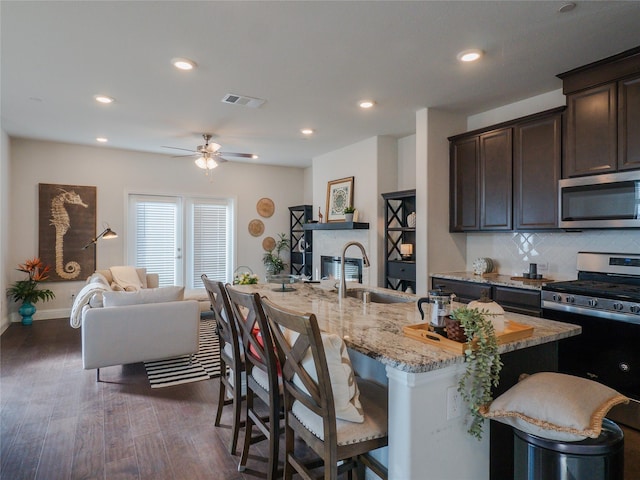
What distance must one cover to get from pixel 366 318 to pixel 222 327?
104 cm

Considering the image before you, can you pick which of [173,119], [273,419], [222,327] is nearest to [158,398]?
[222,327]

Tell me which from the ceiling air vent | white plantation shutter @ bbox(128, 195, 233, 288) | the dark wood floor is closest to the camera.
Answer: the dark wood floor

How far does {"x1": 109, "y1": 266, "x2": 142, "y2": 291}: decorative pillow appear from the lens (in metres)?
5.66

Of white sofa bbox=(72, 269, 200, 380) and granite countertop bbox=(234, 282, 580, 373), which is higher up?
granite countertop bbox=(234, 282, 580, 373)

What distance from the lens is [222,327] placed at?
2.57 m

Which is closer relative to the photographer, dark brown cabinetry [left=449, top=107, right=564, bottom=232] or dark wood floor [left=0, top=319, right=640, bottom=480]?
dark wood floor [left=0, top=319, right=640, bottom=480]

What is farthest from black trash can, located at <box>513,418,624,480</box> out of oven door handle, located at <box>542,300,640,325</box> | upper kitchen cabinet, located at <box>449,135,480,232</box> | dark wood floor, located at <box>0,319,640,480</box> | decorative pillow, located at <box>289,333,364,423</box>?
upper kitchen cabinet, located at <box>449,135,480,232</box>

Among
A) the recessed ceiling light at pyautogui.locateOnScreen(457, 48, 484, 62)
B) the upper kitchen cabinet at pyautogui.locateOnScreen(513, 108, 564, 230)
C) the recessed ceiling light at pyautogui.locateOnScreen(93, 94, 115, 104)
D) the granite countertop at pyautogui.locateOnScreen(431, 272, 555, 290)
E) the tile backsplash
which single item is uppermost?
the recessed ceiling light at pyautogui.locateOnScreen(93, 94, 115, 104)

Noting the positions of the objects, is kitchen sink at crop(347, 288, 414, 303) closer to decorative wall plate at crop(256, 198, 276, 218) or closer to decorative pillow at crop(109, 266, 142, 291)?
decorative pillow at crop(109, 266, 142, 291)

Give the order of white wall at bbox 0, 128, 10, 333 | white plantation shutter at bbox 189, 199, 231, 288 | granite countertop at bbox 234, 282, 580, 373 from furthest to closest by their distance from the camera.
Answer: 1. white plantation shutter at bbox 189, 199, 231, 288
2. white wall at bbox 0, 128, 10, 333
3. granite countertop at bbox 234, 282, 580, 373

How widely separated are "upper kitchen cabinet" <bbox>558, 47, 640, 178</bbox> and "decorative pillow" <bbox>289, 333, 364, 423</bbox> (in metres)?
2.79

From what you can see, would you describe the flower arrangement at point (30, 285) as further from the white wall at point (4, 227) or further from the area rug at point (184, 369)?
the area rug at point (184, 369)

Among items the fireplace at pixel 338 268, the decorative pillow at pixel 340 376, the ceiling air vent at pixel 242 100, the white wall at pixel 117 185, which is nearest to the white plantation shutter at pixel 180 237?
the white wall at pixel 117 185

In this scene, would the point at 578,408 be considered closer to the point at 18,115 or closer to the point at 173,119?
the point at 173,119
